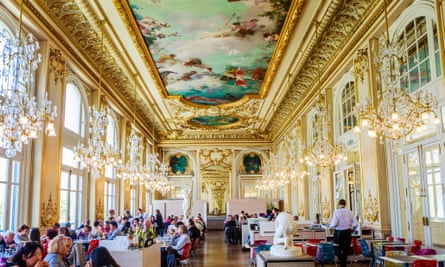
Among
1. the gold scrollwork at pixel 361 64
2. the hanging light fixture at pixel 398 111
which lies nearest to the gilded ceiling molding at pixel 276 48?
the gold scrollwork at pixel 361 64

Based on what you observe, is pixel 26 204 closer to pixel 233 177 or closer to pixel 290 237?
pixel 290 237

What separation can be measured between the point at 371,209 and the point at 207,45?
5945mm

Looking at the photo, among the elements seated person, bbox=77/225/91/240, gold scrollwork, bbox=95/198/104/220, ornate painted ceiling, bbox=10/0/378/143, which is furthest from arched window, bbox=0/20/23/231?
gold scrollwork, bbox=95/198/104/220

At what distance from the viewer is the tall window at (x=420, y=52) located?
22.1 ft

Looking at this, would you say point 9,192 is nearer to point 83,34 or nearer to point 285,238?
point 83,34

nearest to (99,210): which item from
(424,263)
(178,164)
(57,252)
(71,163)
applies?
(71,163)

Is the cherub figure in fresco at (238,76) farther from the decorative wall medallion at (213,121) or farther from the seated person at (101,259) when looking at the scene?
the seated person at (101,259)

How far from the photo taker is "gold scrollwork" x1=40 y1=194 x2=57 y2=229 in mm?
8344

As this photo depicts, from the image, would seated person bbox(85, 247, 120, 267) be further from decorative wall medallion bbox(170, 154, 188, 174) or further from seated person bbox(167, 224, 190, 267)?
decorative wall medallion bbox(170, 154, 188, 174)

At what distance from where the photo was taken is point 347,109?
11219 millimetres

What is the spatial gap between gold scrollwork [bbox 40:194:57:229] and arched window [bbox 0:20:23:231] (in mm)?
500

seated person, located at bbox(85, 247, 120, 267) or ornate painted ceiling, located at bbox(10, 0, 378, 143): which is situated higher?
ornate painted ceiling, located at bbox(10, 0, 378, 143)

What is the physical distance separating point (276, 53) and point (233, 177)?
1407cm

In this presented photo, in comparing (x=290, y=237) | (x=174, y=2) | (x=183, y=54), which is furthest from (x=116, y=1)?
(x=290, y=237)
